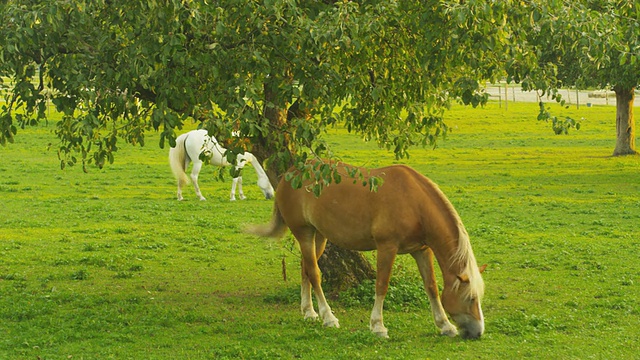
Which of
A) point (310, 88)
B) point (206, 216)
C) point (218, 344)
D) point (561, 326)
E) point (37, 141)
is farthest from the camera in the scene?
point (37, 141)

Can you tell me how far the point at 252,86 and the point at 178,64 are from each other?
1089 mm

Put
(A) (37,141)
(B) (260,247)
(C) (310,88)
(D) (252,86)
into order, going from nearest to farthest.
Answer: (D) (252,86) → (C) (310,88) → (B) (260,247) → (A) (37,141)

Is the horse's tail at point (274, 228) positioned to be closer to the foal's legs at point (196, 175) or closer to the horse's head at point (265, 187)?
the horse's head at point (265, 187)

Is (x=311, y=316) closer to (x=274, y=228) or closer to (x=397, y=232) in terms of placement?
(x=274, y=228)

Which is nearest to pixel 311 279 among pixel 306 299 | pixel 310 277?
pixel 310 277

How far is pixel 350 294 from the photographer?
38.1 feet

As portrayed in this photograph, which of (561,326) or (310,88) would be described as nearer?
(310,88)

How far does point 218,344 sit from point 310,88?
3070 millimetres

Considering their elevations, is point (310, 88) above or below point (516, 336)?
above

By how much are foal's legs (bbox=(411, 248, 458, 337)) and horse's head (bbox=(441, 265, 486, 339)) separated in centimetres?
33

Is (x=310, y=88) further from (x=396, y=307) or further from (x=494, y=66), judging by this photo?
(x=396, y=307)

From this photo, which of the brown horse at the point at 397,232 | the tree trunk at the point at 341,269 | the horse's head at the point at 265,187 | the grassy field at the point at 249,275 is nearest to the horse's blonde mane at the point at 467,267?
the brown horse at the point at 397,232

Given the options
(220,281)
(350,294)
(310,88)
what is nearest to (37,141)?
(220,281)

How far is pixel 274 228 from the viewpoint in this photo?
1127cm
